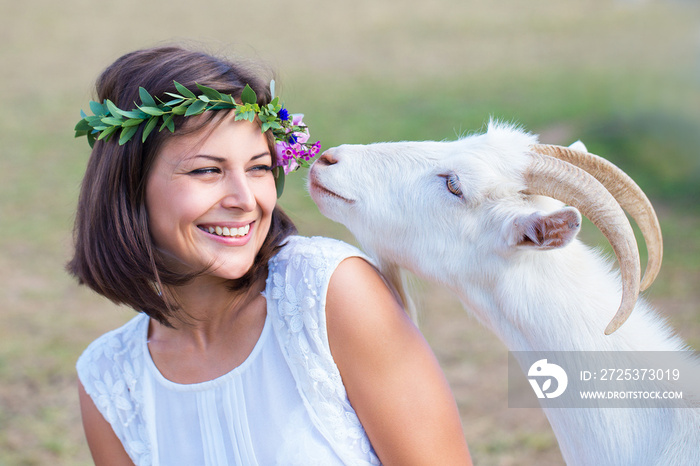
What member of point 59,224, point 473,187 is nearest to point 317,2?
point 59,224

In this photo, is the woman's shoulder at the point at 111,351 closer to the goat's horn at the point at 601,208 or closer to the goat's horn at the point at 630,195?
the goat's horn at the point at 601,208

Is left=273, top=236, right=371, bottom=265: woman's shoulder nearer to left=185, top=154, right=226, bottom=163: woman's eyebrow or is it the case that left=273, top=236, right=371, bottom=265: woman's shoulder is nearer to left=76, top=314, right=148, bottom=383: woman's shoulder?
left=185, top=154, right=226, bottom=163: woman's eyebrow

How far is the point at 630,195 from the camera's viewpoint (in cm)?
216

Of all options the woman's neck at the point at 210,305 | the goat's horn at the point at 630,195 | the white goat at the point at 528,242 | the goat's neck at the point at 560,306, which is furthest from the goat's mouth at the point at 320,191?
the goat's horn at the point at 630,195

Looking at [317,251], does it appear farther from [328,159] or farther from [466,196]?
[466,196]

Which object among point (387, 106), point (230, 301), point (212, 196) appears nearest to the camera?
point (212, 196)

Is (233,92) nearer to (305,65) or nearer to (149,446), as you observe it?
A: (149,446)

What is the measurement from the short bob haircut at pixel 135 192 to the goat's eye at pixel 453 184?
0.64m

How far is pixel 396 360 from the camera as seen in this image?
6.50 feet

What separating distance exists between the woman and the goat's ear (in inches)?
16.9

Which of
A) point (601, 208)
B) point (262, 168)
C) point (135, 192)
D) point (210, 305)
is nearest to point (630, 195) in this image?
point (601, 208)

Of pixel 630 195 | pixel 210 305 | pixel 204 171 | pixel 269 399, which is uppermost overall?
pixel 630 195

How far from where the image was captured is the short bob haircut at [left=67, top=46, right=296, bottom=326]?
80.8 inches

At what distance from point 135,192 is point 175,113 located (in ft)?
0.88
